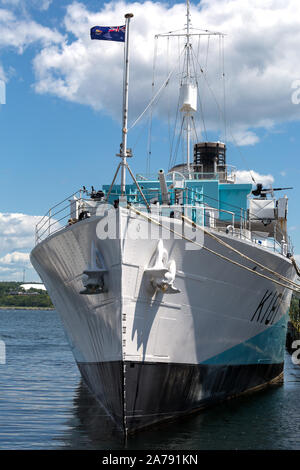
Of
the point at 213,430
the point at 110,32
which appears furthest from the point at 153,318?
the point at 110,32

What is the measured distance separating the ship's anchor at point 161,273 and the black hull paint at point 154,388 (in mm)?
1440

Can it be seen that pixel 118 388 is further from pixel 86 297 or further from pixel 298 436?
pixel 298 436

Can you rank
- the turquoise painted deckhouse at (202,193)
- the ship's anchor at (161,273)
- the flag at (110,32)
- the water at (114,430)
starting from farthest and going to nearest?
1. the turquoise painted deckhouse at (202,193)
2. the flag at (110,32)
3. the water at (114,430)
4. the ship's anchor at (161,273)

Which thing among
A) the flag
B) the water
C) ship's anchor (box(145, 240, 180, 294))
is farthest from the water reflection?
the flag

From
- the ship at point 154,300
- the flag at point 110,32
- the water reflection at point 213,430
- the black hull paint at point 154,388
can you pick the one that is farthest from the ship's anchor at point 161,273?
the flag at point 110,32

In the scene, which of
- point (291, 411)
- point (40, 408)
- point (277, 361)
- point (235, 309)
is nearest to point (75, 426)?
point (40, 408)

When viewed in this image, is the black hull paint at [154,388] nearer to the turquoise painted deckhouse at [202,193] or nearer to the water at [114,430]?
the water at [114,430]

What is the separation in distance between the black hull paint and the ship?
0.02m

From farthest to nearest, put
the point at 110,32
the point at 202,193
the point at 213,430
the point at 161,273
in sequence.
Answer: the point at 202,193 → the point at 110,32 → the point at 213,430 → the point at 161,273

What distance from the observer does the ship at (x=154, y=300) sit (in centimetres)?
945

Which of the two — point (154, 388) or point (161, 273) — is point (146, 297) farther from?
point (154, 388)

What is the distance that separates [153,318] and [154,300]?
0.33m

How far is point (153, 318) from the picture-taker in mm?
9680

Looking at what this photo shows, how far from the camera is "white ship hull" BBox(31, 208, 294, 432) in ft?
31.0
